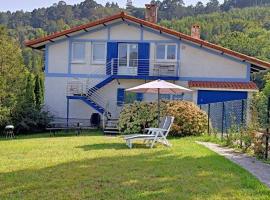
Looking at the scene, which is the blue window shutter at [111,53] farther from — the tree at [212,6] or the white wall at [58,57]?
the tree at [212,6]

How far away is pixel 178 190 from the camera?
24.1 ft

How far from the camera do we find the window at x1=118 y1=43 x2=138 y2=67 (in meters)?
28.3

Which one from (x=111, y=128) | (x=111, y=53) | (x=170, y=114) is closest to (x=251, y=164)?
(x=170, y=114)

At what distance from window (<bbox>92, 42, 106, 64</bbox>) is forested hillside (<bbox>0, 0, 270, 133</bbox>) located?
15.3ft

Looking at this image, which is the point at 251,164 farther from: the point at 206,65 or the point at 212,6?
the point at 212,6

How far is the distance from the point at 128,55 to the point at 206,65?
16.0 feet

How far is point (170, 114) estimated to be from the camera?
19438 mm

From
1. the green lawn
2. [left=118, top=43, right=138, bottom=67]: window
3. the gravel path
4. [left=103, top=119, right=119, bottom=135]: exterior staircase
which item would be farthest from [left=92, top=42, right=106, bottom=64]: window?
the green lawn

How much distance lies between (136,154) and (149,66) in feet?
53.4

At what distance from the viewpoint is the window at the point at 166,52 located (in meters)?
28.1

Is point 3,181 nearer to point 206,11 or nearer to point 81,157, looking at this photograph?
point 81,157

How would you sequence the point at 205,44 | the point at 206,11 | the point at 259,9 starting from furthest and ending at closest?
the point at 206,11 → the point at 259,9 → the point at 205,44

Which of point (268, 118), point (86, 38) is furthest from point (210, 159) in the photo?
point (86, 38)

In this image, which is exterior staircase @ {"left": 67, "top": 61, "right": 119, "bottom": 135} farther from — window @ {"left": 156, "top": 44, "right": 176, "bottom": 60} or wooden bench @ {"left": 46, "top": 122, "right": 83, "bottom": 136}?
window @ {"left": 156, "top": 44, "right": 176, "bottom": 60}
